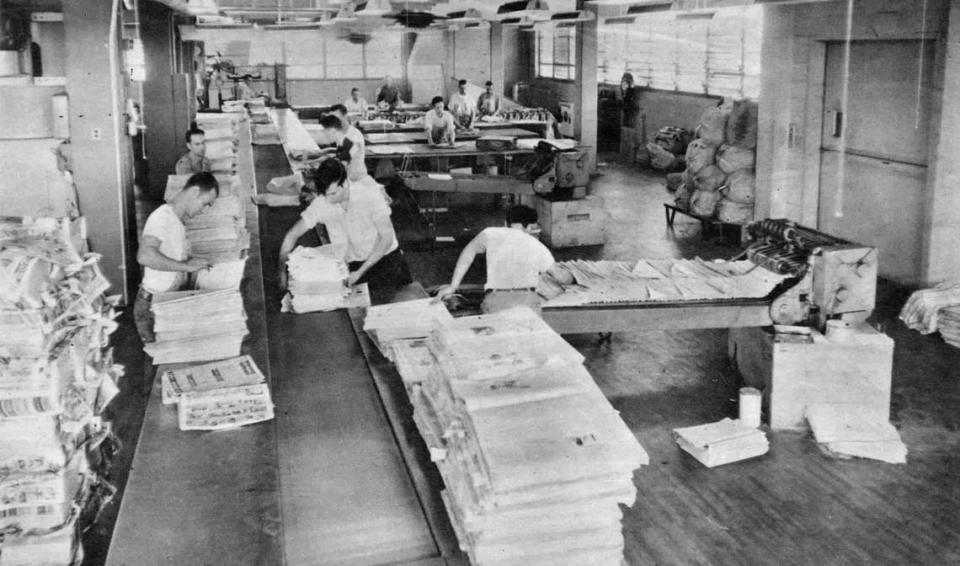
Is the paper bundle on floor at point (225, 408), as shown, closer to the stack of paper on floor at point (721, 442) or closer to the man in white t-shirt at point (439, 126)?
the stack of paper on floor at point (721, 442)

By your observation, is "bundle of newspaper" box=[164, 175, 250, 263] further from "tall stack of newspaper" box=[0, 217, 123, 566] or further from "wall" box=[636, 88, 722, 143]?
"wall" box=[636, 88, 722, 143]

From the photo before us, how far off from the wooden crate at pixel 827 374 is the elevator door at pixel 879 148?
3.81 metres

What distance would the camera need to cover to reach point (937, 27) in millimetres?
8273

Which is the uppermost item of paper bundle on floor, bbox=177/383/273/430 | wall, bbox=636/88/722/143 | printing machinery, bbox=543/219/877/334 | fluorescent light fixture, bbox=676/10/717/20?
fluorescent light fixture, bbox=676/10/717/20

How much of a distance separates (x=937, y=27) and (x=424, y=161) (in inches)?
319

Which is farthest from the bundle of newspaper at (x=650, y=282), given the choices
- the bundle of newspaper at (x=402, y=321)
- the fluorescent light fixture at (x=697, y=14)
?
the fluorescent light fixture at (x=697, y=14)

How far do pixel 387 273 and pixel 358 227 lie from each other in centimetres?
37

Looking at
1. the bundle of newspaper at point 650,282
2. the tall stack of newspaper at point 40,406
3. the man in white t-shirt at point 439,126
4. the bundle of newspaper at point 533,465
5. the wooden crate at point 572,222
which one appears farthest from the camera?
the man in white t-shirt at point 439,126

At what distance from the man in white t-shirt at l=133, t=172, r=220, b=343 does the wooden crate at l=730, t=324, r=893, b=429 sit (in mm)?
3377

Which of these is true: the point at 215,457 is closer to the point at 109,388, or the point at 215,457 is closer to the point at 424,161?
the point at 109,388

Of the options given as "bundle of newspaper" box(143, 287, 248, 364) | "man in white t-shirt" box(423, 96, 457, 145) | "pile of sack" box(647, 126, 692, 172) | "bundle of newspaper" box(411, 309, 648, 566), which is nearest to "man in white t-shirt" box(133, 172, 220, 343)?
"bundle of newspaper" box(143, 287, 248, 364)

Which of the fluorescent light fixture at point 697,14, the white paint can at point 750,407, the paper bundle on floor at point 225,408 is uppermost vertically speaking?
the fluorescent light fixture at point 697,14

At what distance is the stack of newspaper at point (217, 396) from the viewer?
9.60 feet

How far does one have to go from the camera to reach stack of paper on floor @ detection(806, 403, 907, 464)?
5281mm
